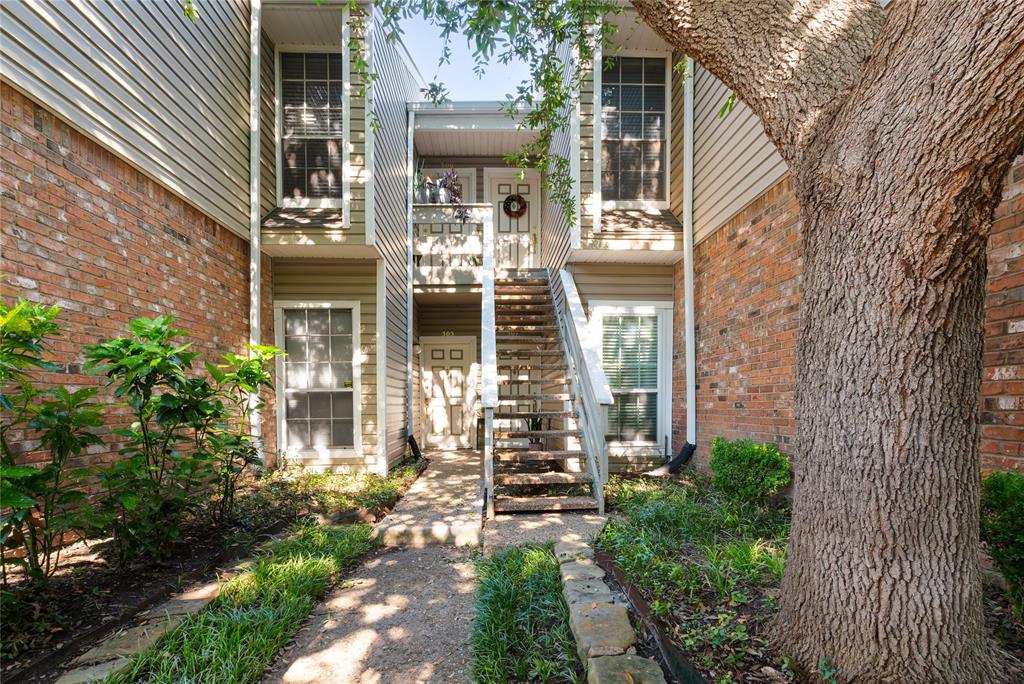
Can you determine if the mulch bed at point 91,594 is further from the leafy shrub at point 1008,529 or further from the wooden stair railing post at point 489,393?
the leafy shrub at point 1008,529

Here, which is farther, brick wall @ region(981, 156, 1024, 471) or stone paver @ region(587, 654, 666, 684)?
brick wall @ region(981, 156, 1024, 471)

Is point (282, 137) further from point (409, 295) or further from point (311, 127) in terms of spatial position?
point (409, 295)

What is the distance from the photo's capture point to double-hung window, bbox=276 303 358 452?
6.04m

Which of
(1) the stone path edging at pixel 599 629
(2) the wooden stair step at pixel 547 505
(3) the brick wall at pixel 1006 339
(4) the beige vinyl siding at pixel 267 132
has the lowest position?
(2) the wooden stair step at pixel 547 505

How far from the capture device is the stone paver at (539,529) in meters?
3.45

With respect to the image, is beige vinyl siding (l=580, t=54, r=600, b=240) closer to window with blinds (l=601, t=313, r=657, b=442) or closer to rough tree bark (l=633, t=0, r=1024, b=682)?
window with blinds (l=601, t=313, r=657, b=442)

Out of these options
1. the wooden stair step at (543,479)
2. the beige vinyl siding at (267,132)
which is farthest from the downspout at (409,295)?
the wooden stair step at (543,479)

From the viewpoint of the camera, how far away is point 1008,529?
1.88 m

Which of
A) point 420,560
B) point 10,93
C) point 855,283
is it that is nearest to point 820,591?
point 855,283

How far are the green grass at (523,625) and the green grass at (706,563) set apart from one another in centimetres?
44

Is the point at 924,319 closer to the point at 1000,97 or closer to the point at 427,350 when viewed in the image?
the point at 1000,97

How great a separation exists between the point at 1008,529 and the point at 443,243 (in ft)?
23.2

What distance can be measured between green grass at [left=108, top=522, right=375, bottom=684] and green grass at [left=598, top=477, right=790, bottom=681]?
5.85 feet

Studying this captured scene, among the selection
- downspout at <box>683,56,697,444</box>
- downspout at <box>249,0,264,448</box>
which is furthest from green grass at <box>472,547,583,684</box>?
downspout at <box>249,0,264,448</box>
